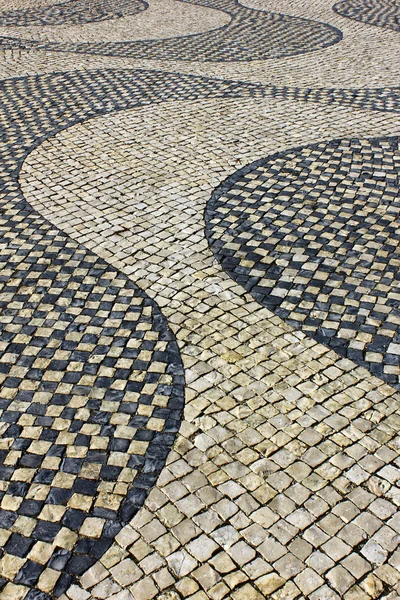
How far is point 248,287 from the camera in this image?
19.9 ft

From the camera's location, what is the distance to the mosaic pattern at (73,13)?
15.3 meters

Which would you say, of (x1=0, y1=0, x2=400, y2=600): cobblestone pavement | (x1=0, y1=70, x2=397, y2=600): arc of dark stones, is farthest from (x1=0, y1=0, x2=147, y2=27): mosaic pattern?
(x1=0, y1=70, x2=397, y2=600): arc of dark stones

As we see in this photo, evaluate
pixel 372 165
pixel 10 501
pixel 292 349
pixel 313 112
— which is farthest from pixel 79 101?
pixel 10 501

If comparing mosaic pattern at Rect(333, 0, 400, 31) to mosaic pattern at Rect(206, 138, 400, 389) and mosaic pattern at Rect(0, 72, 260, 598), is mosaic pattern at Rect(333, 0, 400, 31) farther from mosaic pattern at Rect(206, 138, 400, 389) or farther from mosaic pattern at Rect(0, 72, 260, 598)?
mosaic pattern at Rect(0, 72, 260, 598)

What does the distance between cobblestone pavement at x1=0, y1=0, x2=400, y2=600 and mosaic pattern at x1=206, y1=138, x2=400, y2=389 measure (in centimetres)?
3

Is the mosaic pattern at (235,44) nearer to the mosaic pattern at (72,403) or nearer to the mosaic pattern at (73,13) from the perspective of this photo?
the mosaic pattern at (73,13)

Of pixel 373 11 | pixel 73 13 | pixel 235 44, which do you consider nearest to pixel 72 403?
pixel 235 44

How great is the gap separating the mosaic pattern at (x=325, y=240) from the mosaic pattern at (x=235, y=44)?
4.96m

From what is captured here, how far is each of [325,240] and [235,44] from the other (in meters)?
8.18

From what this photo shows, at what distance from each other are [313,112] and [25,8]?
9826mm

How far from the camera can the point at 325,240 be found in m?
6.75

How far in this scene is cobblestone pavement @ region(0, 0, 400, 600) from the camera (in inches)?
153

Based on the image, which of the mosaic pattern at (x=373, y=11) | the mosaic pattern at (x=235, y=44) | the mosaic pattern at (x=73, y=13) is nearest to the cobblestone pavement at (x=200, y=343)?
the mosaic pattern at (x=235, y=44)

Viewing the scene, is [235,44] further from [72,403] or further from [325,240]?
[72,403]
